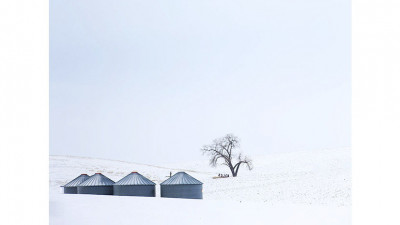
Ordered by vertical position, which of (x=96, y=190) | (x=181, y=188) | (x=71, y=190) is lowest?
(x=71, y=190)

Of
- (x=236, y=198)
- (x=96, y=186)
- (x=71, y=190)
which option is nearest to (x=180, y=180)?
(x=96, y=186)

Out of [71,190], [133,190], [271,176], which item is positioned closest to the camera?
[133,190]

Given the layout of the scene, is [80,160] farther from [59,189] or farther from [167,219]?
[167,219]

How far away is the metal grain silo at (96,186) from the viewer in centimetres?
1151

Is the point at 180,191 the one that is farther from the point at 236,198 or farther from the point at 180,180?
the point at 236,198

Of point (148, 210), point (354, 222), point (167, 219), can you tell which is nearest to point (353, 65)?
point (354, 222)

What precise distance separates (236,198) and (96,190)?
5002 millimetres

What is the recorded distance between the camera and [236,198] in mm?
14289

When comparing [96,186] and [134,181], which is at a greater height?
[134,181]

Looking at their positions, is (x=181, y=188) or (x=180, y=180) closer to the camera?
(x=181, y=188)

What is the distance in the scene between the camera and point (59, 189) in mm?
14969

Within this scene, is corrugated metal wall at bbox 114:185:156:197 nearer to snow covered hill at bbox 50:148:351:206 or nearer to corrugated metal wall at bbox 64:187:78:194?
corrugated metal wall at bbox 64:187:78:194

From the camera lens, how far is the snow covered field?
6723 mm

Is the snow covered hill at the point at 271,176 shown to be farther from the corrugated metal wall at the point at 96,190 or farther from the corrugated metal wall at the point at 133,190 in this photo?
the corrugated metal wall at the point at 133,190
